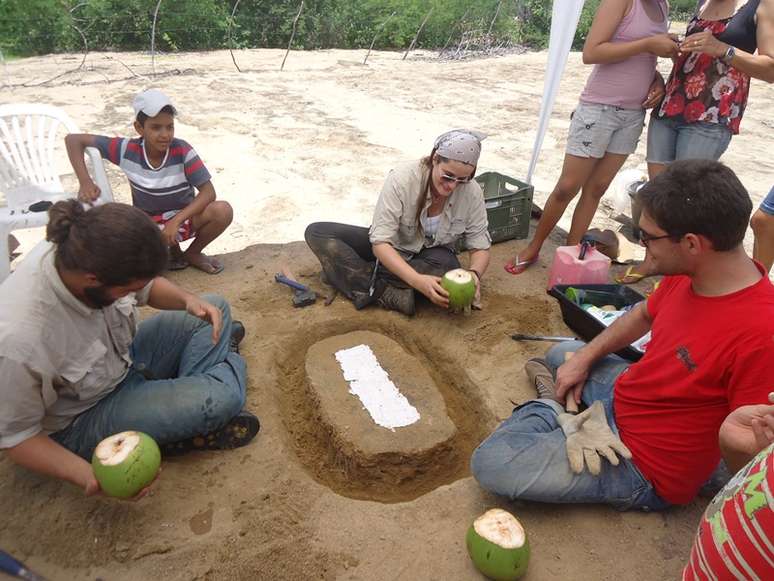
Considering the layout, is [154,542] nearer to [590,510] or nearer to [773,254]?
[590,510]

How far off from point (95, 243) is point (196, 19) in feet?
46.5

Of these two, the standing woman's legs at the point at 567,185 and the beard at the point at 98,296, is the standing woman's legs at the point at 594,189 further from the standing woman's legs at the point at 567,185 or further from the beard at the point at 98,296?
the beard at the point at 98,296

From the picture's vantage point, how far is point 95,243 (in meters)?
1.67

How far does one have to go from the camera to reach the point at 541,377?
271 cm

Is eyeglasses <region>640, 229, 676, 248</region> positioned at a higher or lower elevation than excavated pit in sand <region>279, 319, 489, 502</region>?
higher

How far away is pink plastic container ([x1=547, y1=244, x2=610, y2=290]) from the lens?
3.57 metres

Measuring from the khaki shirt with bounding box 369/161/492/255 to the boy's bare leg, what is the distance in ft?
3.82

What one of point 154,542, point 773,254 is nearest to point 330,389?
point 154,542

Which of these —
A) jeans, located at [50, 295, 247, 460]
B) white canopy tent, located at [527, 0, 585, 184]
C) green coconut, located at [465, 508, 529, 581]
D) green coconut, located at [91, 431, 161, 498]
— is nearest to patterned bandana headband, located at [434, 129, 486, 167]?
white canopy tent, located at [527, 0, 585, 184]

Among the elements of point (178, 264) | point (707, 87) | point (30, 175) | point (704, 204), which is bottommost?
point (178, 264)

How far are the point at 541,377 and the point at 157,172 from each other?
2794mm

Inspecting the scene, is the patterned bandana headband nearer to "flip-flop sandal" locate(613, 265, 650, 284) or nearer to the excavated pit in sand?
the excavated pit in sand

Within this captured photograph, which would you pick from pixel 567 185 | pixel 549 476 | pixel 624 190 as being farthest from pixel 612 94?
pixel 549 476

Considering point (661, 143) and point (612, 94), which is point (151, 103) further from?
point (661, 143)
